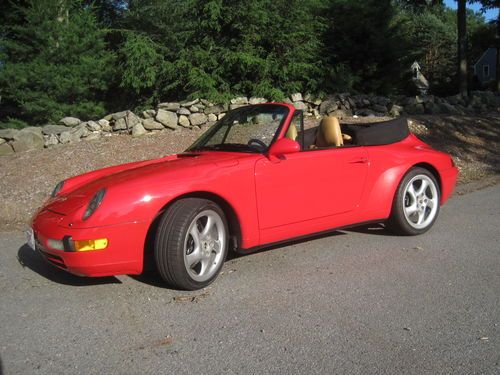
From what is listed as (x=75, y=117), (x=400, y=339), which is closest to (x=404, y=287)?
(x=400, y=339)

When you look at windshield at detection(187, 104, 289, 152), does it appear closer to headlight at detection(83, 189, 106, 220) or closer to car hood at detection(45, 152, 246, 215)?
car hood at detection(45, 152, 246, 215)

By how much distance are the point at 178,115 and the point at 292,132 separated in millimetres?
7656

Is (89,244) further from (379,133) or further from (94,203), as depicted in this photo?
(379,133)

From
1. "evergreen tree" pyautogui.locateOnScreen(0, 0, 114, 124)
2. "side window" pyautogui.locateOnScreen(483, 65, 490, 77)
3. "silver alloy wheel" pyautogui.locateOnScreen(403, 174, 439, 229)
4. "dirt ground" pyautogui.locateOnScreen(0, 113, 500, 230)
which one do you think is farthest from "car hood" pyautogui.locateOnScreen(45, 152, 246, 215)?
"side window" pyautogui.locateOnScreen(483, 65, 490, 77)

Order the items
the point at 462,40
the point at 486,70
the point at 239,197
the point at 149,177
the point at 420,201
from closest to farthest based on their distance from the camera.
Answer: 1. the point at 149,177
2. the point at 239,197
3. the point at 420,201
4. the point at 462,40
5. the point at 486,70

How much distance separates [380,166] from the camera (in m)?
4.95

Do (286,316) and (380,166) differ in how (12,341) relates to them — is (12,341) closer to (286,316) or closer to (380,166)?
(286,316)

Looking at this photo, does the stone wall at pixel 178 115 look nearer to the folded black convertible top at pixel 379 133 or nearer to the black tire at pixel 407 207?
the folded black convertible top at pixel 379 133

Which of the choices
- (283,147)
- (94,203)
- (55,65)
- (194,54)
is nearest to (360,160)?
(283,147)

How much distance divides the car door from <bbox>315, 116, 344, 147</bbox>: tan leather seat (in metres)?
0.30

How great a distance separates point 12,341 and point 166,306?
3.18ft

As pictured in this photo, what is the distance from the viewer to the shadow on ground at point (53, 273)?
414 centimetres

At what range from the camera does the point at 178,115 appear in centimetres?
1194

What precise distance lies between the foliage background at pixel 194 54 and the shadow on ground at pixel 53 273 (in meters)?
7.59
